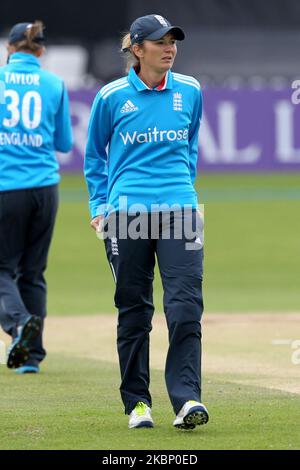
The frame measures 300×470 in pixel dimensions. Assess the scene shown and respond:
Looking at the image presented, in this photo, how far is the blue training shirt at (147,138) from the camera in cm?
→ 721

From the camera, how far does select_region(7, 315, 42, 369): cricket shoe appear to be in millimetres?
9320

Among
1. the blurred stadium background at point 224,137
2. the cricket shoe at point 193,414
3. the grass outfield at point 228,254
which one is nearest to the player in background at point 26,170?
the cricket shoe at point 193,414

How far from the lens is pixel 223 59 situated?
3553 centimetres

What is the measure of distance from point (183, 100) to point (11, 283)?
304 cm

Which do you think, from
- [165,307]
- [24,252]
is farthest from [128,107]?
[24,252]

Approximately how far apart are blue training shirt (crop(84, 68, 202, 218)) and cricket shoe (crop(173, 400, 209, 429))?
1109mm

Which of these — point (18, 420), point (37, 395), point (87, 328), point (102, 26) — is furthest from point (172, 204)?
point (102, 26)

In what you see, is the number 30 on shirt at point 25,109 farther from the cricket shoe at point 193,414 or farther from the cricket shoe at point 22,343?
the cricket shoe at point 193,414

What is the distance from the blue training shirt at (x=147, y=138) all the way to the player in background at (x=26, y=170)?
96.0 inches

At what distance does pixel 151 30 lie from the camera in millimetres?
7223

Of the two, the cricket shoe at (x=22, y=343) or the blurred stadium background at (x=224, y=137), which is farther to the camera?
the blurred stadium background at (x=224, y=137)

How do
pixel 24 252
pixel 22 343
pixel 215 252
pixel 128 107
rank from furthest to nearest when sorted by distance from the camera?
pixel 215 252 < pixel 24 252 < pixel 22 343 < pixel 128 107

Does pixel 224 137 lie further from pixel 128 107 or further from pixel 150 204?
pixel 150 204

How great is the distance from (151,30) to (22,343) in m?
2.99
